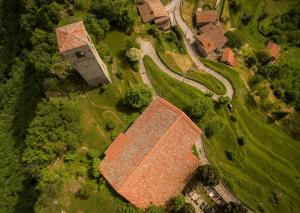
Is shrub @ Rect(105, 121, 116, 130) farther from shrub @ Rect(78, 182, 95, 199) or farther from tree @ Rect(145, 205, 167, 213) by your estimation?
tree @ Rect(145, 205, 167, 213)

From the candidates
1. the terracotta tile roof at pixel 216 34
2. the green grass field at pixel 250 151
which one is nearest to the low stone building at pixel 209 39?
the terracotta tile roof at pixel 216 34

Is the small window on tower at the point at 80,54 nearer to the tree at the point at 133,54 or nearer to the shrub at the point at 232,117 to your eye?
the tree at the point at 133,54

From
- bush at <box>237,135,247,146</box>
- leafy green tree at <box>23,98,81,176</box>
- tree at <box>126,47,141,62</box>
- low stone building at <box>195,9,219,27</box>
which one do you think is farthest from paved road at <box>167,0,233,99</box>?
leafy green tree at <box>23,98,81,176</box>

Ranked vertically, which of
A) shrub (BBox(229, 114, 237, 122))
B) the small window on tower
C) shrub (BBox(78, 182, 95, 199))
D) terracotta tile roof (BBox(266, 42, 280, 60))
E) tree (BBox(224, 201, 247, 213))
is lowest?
shrub (BBox(78, 182, 95, 199))

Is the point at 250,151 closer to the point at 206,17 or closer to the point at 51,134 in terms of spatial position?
the point at 206,17

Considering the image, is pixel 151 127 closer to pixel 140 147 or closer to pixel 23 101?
pixel 140 147

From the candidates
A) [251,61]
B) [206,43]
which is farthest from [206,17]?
[251,61]

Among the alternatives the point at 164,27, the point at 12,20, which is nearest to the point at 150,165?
the point at 164,27
